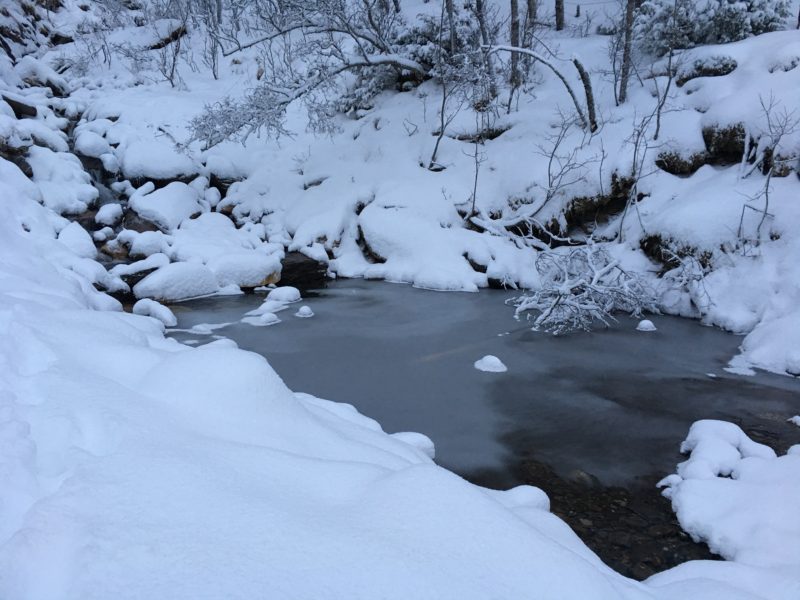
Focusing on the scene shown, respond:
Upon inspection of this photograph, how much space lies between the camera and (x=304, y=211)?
40.7 ft

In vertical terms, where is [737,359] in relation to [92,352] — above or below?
below

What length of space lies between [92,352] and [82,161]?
1125 centimetres

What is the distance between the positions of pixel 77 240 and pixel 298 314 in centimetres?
426

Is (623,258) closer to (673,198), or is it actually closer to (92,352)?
(673,198)

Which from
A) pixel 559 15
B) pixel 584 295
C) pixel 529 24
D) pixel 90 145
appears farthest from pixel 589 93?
pixel 90 145

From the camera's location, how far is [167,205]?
11031mm

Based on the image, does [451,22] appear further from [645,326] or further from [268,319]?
[268,319]

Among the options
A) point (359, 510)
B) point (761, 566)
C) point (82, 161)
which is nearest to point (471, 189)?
point (82, 161)

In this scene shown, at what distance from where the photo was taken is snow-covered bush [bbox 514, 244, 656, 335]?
7319 millimetres

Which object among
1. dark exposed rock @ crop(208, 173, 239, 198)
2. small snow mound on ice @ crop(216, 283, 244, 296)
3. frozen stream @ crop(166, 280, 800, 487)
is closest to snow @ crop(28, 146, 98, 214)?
dark exposed rock @ crop(208, 173, 239, 198)

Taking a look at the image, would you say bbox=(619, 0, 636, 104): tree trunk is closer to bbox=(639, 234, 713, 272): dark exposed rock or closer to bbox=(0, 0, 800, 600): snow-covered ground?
bbox=(0, 0, 800, 600): snow-covered ground

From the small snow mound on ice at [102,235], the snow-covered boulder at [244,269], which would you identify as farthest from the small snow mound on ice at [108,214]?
the snow-covered boulder at [244,269]

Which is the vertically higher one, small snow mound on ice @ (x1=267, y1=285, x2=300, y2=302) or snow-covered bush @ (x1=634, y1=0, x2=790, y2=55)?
snow-covered bush @ (x1=634, y1=0, x2=790, y2=55)

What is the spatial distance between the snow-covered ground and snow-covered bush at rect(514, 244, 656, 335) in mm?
699
